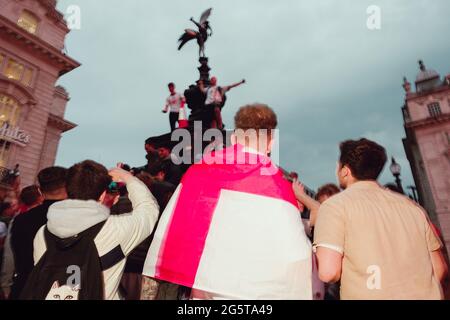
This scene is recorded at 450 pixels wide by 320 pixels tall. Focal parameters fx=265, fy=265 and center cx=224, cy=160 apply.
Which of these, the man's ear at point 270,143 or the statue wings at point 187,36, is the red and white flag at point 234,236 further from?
the statue wings at point 187,36

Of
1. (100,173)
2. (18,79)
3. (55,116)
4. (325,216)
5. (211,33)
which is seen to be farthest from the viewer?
(55,116)

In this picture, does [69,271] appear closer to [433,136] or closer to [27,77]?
[27,77]

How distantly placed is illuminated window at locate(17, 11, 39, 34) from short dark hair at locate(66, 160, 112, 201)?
25138 millimetres

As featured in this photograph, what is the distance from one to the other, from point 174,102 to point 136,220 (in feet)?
29.5

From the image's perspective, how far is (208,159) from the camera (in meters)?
2.26

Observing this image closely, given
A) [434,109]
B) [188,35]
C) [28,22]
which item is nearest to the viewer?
[188,35]

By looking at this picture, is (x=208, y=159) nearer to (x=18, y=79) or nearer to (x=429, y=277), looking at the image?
(x=429, y=277)

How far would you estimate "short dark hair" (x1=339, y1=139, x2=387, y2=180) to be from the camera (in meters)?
1.92

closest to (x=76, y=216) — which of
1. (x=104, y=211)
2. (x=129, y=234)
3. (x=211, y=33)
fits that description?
(x=104, y=211)

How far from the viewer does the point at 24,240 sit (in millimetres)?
2141

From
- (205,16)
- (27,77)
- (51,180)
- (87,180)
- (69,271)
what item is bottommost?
(69,271)

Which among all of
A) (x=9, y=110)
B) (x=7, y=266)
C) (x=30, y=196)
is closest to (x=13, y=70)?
(x=9, y=110)

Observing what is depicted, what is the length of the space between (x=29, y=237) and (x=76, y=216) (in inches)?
32.8

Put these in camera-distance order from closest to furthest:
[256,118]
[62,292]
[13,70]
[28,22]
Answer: [62,292] < [256,118] < [13,70] < [28,22]
